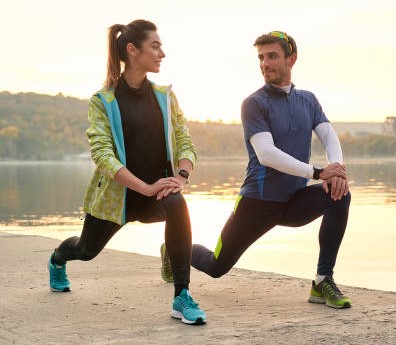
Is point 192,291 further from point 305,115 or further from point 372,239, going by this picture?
point 372,239

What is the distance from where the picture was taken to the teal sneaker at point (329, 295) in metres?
4.94

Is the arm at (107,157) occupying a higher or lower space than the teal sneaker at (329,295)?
higher

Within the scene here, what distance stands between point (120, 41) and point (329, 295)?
1.93 meters

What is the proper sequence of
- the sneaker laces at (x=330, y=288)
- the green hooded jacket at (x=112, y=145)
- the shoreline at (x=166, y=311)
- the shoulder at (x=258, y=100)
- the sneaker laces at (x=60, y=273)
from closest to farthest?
1. the shoreline at (x=166, y=311)
2. the green hooded jacket at (x=112, y=145)
3. the sneaker laces at (x=330, y=288)
4. the shoulder at (x=258, y=100)
5. the sneaker laces at (x=60, y=273)

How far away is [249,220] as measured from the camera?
5.16 meters

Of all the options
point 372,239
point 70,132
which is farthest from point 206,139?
point 372,239

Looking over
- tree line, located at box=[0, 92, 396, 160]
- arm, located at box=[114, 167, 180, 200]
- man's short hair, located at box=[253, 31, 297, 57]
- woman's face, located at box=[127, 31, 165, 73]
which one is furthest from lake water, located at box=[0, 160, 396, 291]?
tree line, located at box=[0, 92, 396, 160]

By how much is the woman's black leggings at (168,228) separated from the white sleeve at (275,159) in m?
0.62

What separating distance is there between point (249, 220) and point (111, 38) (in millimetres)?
1368

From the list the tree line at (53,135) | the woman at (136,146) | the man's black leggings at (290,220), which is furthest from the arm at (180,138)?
the tree line at (53,135)

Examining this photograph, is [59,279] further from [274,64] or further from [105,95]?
[274,64]

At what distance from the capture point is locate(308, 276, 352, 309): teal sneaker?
494 cm

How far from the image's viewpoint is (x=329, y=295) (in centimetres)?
499

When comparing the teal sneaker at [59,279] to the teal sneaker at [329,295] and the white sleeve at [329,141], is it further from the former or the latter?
the white sleeve at [329,141]
